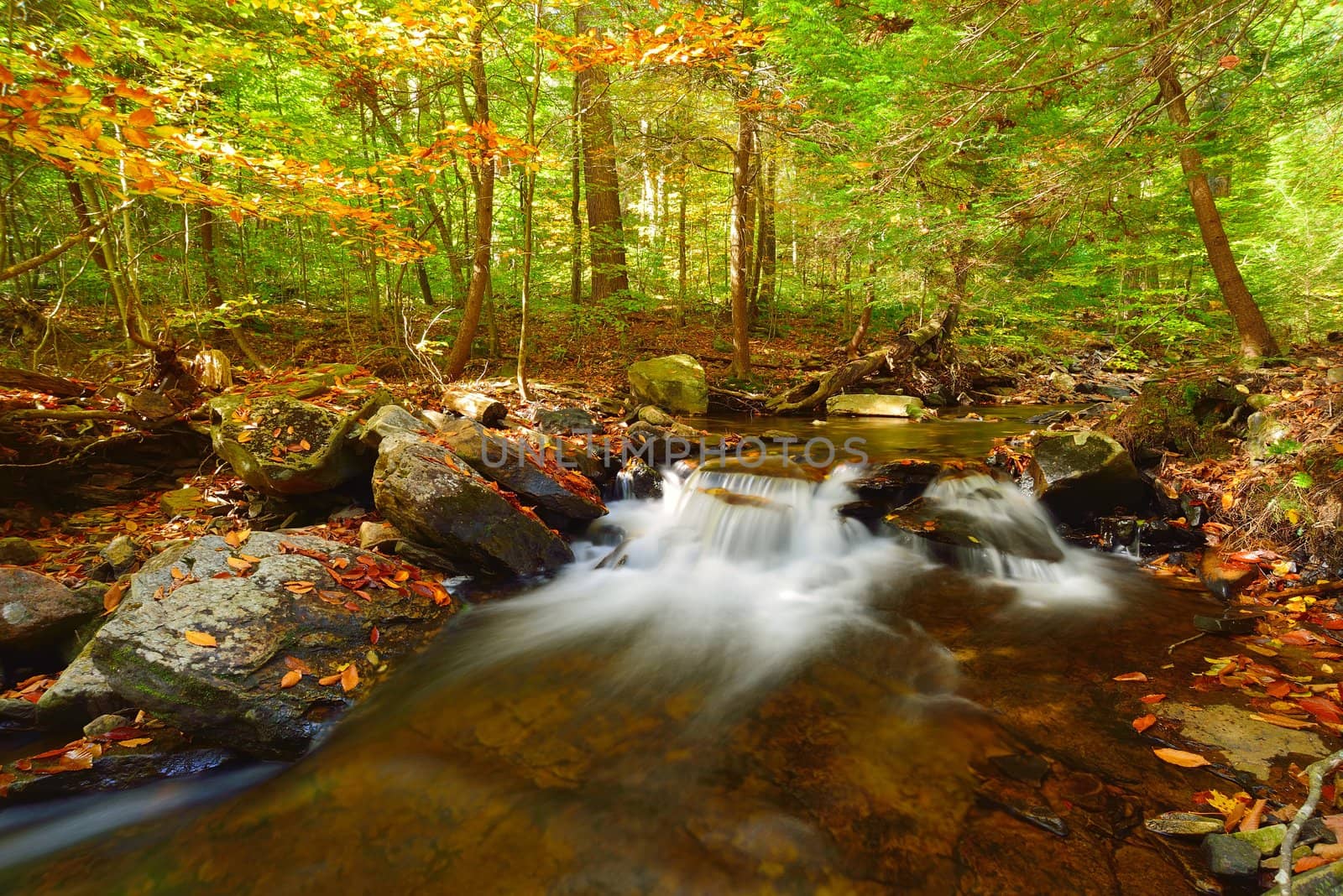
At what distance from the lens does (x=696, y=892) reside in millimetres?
2320

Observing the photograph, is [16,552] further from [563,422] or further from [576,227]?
[576,227]

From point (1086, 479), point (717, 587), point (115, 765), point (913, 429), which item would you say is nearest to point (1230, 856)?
point (717, 587)

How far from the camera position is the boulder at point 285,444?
5.06 m

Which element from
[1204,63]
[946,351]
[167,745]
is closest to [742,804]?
[167,745]

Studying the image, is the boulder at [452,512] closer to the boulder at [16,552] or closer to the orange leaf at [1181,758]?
the boulder at [16,552]

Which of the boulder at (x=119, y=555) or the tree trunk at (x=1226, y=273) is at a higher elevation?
the tree trunk at (x=1226, y=273)

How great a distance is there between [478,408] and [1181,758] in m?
7.35

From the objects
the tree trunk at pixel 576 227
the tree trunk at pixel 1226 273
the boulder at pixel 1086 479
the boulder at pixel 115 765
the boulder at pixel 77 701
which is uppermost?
the tree trunk at pixel 576 227

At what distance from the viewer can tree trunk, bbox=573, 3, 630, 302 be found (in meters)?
10.4

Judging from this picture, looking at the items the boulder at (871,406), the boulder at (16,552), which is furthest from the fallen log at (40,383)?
the boulder at (871,406)

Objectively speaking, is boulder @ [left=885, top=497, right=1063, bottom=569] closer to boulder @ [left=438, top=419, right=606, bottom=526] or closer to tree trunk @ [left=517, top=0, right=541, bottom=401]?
boulder @ [left=438, top=419, right=606, bottom=526]

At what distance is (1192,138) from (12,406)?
11.3 m

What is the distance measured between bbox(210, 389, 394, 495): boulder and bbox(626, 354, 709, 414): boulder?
547cm

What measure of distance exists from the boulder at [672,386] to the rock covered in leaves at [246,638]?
666 centimetres
